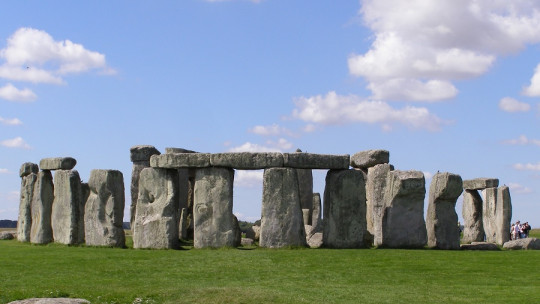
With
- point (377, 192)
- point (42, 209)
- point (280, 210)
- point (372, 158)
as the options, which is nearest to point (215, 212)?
point (280, 210)

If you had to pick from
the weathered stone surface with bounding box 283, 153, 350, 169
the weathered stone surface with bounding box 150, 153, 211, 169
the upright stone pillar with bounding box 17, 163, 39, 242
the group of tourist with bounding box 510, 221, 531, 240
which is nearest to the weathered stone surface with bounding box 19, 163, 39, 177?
the upright stone pillar with bounding box 17, 163, 39, 242

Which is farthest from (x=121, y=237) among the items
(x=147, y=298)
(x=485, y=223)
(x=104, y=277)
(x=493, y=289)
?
(x=485, y=223)

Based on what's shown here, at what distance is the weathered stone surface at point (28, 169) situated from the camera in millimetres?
28500

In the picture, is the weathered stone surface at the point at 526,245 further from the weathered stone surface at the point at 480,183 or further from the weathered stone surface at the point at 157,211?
the weathered stone surface at the point at 157,211

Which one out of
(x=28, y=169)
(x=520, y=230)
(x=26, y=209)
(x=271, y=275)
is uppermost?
(x=28, y=169)

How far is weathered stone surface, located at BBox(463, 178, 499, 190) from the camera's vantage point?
31.0m

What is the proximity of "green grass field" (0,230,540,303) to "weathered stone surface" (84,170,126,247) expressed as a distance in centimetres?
93

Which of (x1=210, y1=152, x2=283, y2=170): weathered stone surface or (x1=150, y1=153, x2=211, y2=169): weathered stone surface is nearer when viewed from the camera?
(x1=210, y1=152, x2=283, y2=170): weathered stone surface

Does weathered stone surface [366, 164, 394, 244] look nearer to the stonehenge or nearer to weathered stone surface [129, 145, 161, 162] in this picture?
the stonehenge

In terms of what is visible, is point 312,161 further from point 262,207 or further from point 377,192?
point 377,192

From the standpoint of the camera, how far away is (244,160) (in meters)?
23.0

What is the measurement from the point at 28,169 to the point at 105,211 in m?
5.88

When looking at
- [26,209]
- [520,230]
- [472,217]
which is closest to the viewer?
[26,209]

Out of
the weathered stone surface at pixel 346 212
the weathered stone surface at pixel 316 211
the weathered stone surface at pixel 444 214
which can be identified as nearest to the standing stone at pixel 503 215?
the weathered stone surface at pixel 444 214
